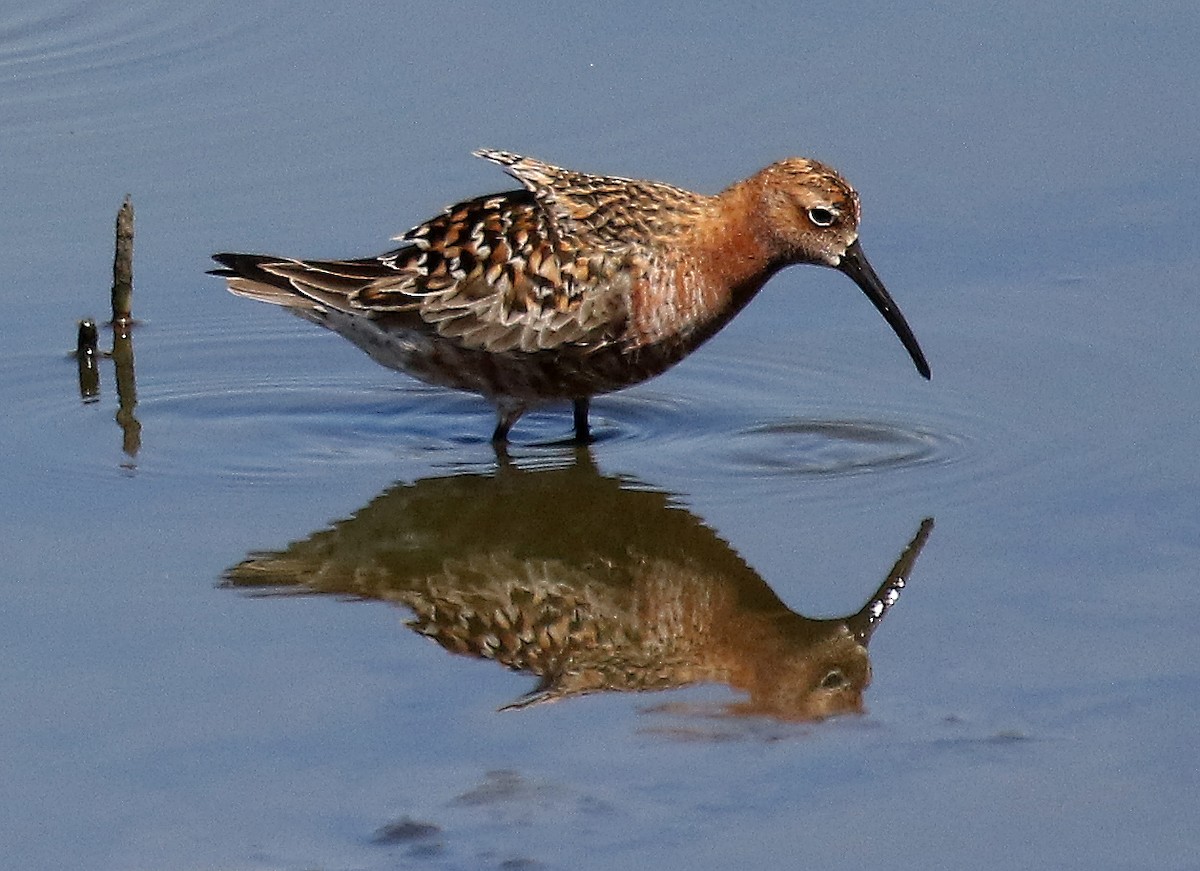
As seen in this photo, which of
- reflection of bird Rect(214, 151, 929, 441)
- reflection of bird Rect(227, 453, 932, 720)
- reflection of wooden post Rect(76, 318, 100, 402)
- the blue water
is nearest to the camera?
the blue water

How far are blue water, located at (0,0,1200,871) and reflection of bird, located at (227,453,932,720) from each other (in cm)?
6

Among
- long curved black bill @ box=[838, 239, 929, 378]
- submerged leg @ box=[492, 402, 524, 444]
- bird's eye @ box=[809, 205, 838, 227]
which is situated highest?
bird's eye @ box=[809, 205, 838, 227]

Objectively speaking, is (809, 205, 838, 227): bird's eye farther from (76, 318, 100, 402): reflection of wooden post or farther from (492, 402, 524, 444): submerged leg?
(76, 318, 100, 402): reflection of wooden post

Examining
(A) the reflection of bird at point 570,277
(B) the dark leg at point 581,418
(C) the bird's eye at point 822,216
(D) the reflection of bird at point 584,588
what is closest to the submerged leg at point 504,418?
(A) the reflection of bird at point 570,277

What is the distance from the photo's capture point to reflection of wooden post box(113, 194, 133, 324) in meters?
11.2

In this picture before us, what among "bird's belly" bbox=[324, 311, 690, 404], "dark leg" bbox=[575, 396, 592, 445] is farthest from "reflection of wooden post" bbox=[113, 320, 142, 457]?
"dark leg" bbox=[575, 396, 592, 445]

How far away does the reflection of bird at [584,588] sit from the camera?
827 centimetres

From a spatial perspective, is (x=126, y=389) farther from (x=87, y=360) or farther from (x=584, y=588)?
(x=584, y=588)

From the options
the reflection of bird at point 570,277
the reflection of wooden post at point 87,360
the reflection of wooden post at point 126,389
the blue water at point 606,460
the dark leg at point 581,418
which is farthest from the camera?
the reflection of wooden post at point 87,360

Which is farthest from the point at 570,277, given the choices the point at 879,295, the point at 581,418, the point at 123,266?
the point at 123,266

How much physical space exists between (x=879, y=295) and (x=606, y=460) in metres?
1.50

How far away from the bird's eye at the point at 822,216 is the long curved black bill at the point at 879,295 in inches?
7.0

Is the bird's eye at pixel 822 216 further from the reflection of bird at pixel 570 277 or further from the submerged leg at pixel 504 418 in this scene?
the submerged leg at pixel 504 418

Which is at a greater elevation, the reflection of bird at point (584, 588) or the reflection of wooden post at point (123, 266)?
the reflection of wooden post at point (123, 266)
